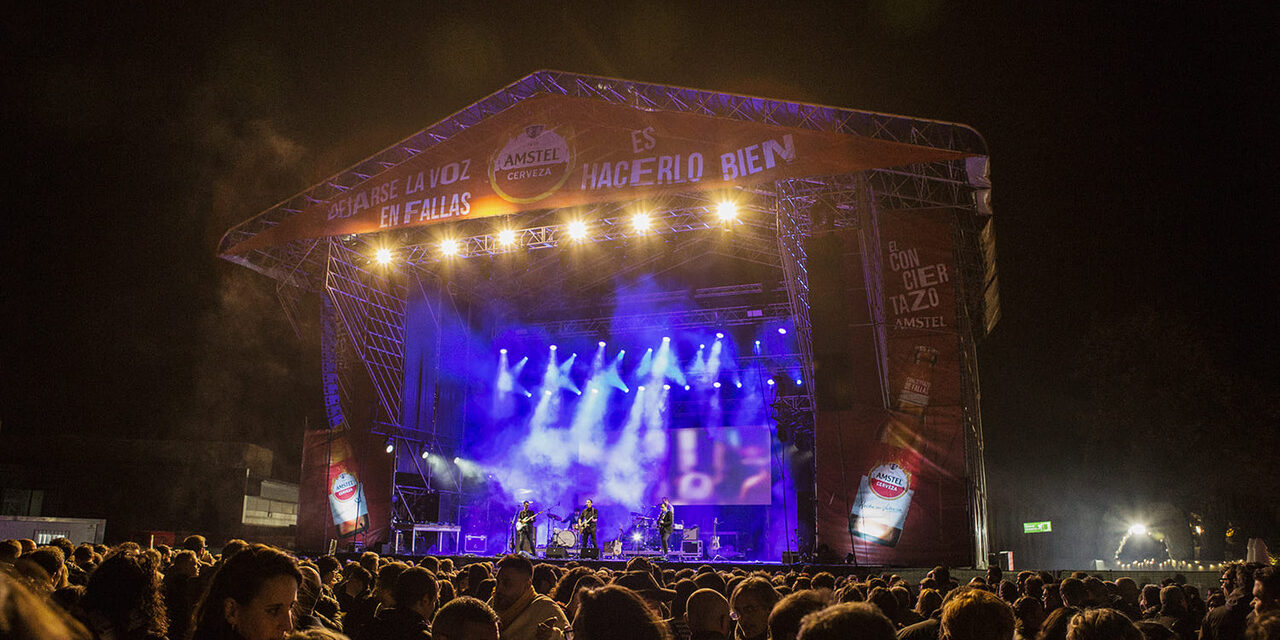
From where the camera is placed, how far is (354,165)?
19.0 m

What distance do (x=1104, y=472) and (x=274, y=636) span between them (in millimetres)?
28653

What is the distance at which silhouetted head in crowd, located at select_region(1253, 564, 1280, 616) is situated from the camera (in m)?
5.06

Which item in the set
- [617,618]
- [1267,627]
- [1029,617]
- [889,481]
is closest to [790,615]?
[617,618]

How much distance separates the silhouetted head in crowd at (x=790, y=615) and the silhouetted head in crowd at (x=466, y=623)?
96cm

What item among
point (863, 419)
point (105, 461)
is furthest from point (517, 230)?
point (105, 461)

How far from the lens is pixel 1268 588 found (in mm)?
5148

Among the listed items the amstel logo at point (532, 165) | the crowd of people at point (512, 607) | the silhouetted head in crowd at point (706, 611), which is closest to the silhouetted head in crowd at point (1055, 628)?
the crowd of people at point (512, 607)

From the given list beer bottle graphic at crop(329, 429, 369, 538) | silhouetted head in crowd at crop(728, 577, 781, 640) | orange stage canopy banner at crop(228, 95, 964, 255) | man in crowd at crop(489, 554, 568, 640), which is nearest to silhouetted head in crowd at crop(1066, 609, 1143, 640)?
silhouetted head in crowd at crop(728, 577, 781, 640)

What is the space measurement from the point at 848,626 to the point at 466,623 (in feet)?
5.00

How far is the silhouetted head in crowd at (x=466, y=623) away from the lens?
112 inches

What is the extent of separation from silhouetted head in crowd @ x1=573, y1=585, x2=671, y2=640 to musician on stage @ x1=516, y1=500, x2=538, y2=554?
18.5 metres

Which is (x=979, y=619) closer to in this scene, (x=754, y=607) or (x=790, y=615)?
(x=790, y=615)

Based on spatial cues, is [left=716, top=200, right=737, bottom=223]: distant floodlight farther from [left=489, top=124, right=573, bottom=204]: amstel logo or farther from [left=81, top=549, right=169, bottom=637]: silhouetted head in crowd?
[left=81, top=549, right=169, bottom=637]: silhouetted head in crowd

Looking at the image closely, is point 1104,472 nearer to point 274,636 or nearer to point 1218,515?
point 1218,515
